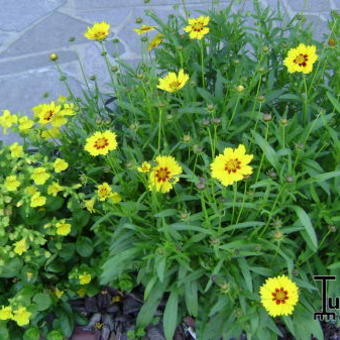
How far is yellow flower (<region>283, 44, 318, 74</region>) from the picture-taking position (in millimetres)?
1467

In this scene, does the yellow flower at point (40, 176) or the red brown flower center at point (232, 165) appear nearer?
the red brown flower center at point (232, 165)

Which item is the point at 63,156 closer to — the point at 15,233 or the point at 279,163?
the point at 15,233

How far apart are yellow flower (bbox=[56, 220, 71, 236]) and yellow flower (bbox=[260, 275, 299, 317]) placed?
66cm

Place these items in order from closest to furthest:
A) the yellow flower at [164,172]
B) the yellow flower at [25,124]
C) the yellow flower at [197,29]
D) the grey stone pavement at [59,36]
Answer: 1. the yellow flower at [164,172]
2. the yellow flower at [197,29]
3. the yellow flower at [25,124]
4. the grey stone pavement at [59,36]

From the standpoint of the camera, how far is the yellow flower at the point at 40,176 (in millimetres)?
1589

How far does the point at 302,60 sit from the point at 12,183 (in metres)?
0.96

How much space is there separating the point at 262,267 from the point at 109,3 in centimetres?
238

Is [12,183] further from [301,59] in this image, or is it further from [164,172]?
[301,59]

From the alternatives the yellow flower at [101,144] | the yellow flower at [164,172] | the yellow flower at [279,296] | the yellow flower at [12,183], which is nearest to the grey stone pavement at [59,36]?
the yellow flower at [12,183]

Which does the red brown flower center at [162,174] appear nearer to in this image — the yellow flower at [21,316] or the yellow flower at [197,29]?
the yellow flower at [197,29]

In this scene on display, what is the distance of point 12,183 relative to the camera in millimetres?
1603

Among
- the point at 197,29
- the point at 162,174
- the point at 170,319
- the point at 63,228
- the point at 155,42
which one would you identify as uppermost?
the point at 197,29

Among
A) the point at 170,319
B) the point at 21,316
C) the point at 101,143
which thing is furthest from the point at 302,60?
the point at 21,316

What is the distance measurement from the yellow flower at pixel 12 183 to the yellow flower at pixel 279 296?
0.82 metres
